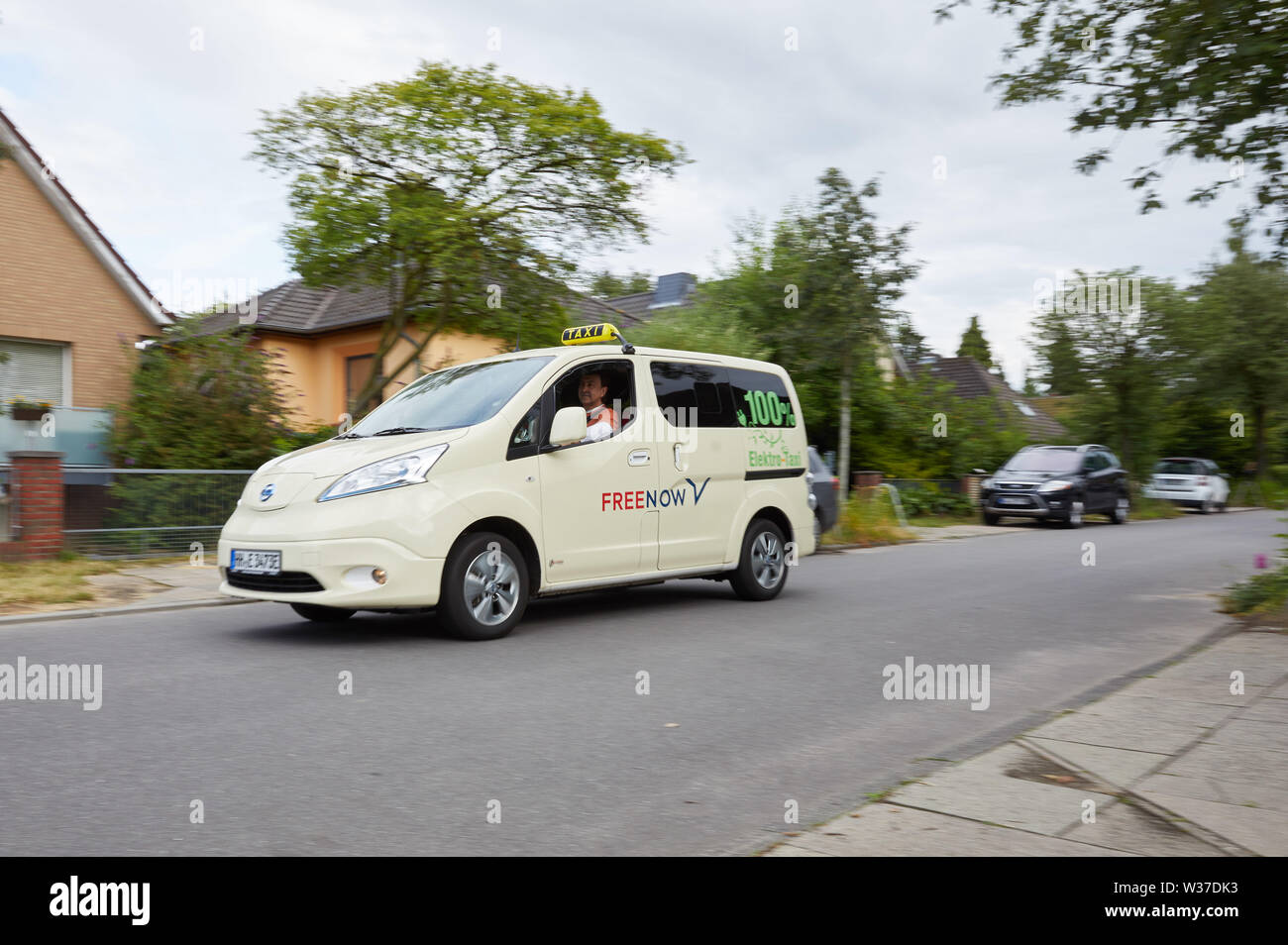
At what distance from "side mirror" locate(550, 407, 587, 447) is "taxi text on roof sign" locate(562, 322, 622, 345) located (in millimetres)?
1353

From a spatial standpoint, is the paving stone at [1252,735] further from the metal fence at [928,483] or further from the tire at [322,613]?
the metal fence at [928,483]

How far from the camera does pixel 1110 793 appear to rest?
14.8ft

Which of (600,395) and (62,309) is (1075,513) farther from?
(62,309)

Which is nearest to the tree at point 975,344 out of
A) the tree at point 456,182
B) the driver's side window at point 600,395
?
the tree at point 456,182

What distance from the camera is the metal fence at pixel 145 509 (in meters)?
12.2

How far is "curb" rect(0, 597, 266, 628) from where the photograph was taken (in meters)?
8.61

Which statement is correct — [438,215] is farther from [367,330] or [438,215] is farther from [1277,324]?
[1277,324]

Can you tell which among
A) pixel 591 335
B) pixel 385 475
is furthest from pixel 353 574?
pixel 591 335

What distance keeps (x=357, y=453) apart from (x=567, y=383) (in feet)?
5.78

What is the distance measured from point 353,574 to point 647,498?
2.67 metres

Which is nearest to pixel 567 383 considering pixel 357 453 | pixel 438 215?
pixel 357 453

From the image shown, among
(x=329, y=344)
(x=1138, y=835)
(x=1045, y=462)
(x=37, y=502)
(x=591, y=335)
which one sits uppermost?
(x=329, y=344)
